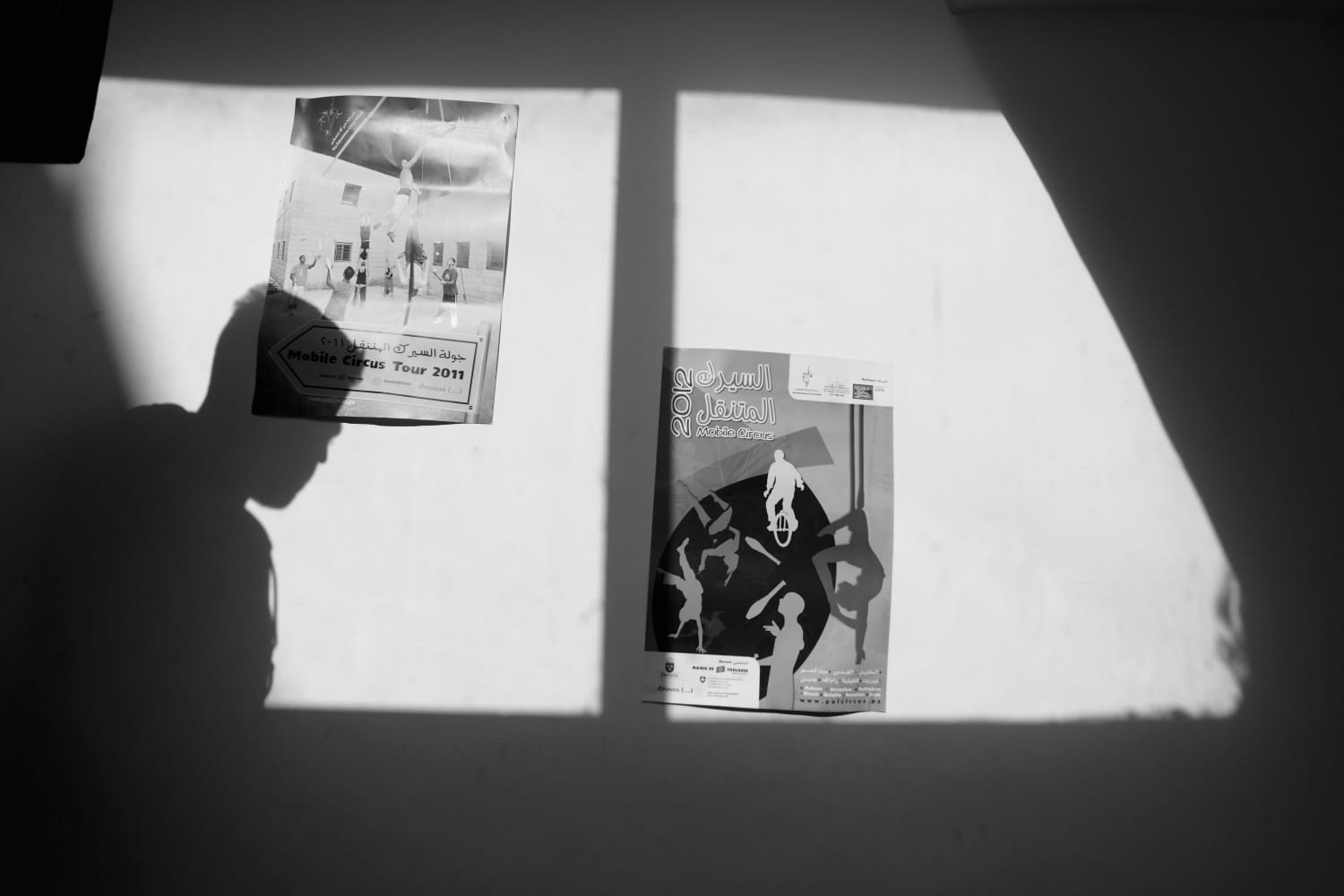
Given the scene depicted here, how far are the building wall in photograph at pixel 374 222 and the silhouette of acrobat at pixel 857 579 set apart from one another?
2.37 feet

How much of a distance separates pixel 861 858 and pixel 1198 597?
75 centimetres

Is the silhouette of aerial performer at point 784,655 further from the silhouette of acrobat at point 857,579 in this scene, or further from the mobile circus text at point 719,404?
the mobile circus text at point 719,404

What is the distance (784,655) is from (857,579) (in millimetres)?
181

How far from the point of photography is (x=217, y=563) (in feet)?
4.12

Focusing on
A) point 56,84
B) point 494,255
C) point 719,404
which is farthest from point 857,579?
point 56,84

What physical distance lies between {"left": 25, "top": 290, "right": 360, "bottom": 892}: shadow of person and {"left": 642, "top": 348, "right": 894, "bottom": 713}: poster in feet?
2.05

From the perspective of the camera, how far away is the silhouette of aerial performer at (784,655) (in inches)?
49.1

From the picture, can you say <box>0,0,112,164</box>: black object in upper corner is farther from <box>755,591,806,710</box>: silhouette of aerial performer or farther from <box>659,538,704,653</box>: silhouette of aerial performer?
<box>755,591,806,710</box>: silhouette of aerial performer

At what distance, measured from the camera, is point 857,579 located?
1.27m

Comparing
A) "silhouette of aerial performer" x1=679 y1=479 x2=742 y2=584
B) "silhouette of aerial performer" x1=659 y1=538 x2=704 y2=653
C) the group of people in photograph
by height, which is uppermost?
the group of people in photograph

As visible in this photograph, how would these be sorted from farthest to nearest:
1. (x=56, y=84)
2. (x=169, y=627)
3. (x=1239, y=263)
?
(x=1239, y=263) → (x=169, y=627) → (x=56, y=84)

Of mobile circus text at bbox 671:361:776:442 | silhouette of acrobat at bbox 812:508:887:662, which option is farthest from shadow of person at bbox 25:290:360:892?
silhouette of acrobat at bbox 812:508:887:662

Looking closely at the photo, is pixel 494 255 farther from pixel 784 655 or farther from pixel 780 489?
pixel 784 655

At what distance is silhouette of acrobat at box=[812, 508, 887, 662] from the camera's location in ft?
4.14
